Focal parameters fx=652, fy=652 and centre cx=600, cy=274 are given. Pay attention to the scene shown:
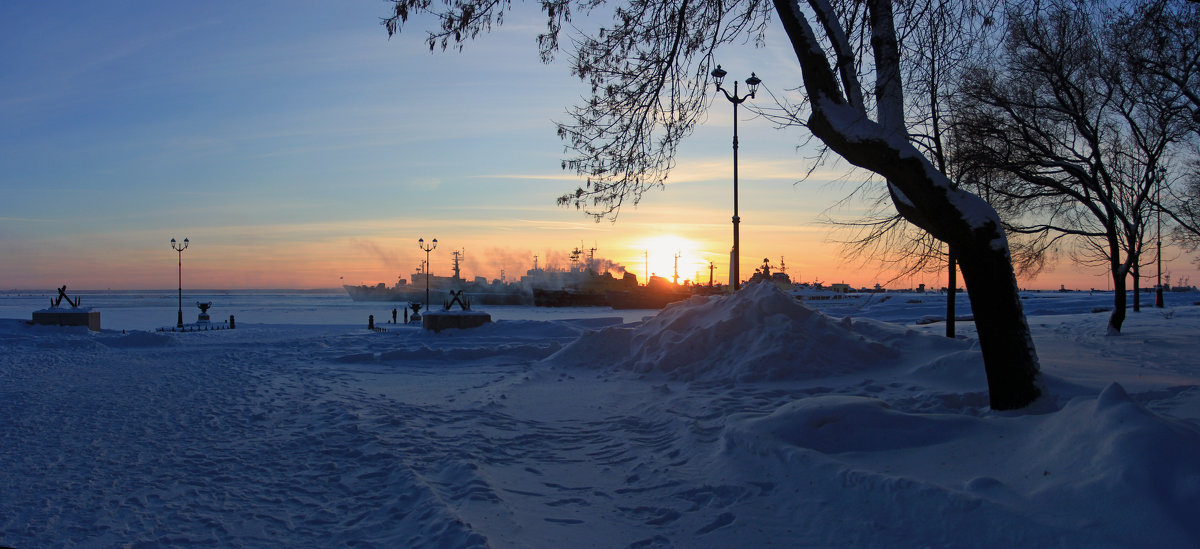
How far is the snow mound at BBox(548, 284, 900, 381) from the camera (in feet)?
37.5

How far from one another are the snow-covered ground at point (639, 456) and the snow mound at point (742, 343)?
73 millimetres

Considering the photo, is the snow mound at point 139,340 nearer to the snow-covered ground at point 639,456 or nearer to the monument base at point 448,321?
the monument base at point 448,321

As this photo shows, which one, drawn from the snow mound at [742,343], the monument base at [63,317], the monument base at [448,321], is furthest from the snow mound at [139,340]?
the snow mound at [742,343]

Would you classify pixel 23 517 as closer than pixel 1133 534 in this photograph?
No

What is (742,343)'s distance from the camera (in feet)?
41.6

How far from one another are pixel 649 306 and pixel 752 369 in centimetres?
6924

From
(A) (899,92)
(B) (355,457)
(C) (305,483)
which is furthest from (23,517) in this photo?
(A) (899,92)

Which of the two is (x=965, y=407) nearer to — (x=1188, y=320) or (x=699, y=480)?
(x=699, y=480)

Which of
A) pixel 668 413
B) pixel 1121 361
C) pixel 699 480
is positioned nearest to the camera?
pixel 699 480

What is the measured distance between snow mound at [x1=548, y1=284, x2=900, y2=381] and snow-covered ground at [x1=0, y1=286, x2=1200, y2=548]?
0.07m

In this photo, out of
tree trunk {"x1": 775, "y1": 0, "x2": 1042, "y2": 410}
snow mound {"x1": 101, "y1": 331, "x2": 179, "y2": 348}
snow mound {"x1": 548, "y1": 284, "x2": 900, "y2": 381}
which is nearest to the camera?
tree trunk {"x1": 775, "y1": 0, "x2": 1042, "y2": 410}

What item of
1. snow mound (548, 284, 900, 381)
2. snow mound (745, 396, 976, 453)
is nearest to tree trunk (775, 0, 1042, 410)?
snow mound (745, 396, 976, 453)

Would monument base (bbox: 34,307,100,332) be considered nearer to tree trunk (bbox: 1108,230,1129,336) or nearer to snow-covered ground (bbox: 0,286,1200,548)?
snow-covered ground (bbox: 0,286,1200,548)

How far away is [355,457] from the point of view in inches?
261
